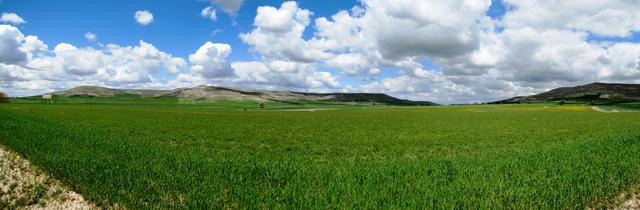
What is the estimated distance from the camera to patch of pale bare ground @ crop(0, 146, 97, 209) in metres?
11.7

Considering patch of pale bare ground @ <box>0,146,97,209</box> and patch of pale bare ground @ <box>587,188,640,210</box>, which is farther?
patch of pale bare ground @ <box>0,146,97,209</box>

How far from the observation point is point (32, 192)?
12719mm

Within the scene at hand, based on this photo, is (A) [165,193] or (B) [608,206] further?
(A) [165,193]

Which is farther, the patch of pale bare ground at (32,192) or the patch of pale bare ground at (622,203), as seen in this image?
the patch of pale bare ground at (32,192)

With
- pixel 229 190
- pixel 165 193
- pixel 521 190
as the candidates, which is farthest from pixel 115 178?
pixel 521 190

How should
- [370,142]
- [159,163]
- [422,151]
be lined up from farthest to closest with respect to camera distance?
1. [370,142]
2. [422,151]
3. [159,163]

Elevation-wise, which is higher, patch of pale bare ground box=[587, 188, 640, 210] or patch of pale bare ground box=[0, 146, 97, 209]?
patch of pale bare ground box=[587, 188, 640, 210]

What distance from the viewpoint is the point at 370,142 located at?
28.7m

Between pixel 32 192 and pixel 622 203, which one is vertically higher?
pixel 622 203

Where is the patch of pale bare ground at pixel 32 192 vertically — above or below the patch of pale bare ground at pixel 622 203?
below

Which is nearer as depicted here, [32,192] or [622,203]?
[622,203]

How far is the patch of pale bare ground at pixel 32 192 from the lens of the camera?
460 inches

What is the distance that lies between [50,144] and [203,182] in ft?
43.4

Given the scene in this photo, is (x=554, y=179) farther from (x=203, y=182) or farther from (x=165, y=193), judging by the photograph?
(x=165, y=193)
